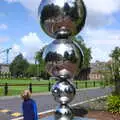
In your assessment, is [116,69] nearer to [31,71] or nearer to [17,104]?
[17,104]

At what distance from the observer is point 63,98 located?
4852 millimetres

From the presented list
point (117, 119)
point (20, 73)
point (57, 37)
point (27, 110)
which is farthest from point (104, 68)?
point (20, 73)

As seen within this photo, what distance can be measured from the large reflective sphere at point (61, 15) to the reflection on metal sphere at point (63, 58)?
0.18m

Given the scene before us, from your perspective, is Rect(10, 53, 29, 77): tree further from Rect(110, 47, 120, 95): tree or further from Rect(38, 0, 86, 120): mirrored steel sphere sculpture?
Rect(38, 0, 86, 120): mirrored steel sphere sculpture

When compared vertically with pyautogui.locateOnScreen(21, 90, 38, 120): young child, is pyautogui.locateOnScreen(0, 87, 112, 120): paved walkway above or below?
below

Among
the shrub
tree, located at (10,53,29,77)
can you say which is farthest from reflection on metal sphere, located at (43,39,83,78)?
tree, located at (10,53,29,77)

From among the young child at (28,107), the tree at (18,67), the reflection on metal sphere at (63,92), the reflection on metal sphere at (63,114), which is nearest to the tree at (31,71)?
the tree at (18,67)

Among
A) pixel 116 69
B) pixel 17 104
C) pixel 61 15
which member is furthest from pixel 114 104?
pixel 61 15

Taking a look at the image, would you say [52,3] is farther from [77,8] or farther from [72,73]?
[72,73]

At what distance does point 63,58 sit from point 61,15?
1.63ft

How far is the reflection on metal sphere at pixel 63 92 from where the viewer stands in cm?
484

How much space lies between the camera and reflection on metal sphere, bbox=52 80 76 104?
4.84 meters

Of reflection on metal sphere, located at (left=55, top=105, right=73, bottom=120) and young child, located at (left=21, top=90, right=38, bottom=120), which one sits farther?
young child, located at (left=21, top=90, right=38, bottom=120)

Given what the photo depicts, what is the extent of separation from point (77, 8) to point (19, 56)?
540ft
